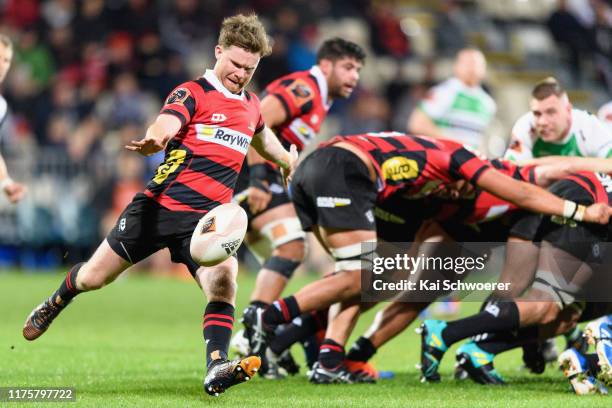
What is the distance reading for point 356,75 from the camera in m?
8.80

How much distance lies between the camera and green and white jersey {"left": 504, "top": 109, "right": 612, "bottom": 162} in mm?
8179

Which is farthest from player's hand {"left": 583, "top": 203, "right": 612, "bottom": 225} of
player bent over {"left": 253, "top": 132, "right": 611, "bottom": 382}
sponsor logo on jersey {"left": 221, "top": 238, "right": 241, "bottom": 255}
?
sponsor logo on jersey {"left": 221, "top": 238, "right": 241, "bottom": 255}

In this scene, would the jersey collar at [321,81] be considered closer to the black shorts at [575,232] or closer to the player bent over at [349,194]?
the player bent over at [349,194]

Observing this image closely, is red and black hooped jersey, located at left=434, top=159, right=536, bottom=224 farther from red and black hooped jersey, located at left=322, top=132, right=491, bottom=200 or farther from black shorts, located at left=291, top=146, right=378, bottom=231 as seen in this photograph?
black shorts, located at left=291, top=146, right=378, bottom=231

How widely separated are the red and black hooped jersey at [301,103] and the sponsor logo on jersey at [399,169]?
1253 millimetres

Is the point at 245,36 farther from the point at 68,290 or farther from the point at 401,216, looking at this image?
the point at 401,216

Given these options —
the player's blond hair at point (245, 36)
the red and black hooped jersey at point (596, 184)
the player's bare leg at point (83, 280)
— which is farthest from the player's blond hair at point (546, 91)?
the player's bare leg at point (83, 280)

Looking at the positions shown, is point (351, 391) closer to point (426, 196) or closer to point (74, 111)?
point (426, 196)

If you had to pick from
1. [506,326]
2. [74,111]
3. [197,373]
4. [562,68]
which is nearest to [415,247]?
[506,326]

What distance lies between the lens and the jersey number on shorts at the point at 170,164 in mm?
6496

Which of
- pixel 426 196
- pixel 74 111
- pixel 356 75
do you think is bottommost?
pixel 74 111

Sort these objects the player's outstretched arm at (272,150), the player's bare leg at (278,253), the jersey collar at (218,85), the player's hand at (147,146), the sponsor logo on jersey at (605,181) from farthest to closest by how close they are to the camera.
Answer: the player's bare leg at (278,253)
the sponsor logo on jersey at (605,181)
the player's outstretched arm at (272,150)
the jersey collar at (218,85)
the player's hand at (147,146)

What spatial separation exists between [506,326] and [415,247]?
1.09 meters

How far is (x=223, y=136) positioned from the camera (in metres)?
6.51
